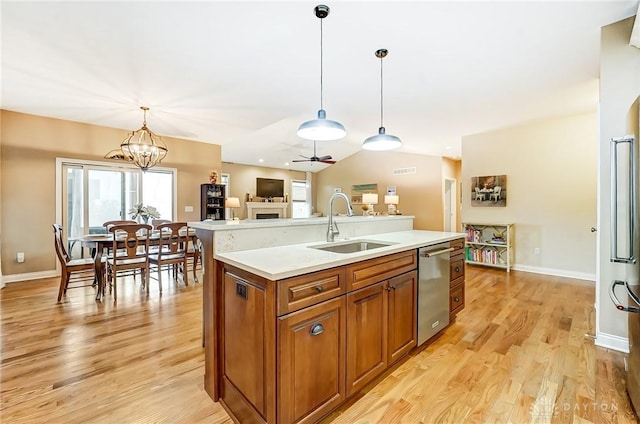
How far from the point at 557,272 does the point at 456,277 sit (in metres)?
3.32

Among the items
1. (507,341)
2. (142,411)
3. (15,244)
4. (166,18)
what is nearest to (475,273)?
(507,341)

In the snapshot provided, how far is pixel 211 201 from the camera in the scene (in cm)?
643

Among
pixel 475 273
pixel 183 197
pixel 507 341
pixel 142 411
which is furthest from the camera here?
pixel 183 197

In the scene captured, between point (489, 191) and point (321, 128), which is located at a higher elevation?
point (321, 128)

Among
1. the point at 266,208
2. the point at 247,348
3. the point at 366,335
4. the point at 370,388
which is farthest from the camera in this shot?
the point at 266,208

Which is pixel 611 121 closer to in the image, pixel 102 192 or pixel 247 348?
pixel 247 348

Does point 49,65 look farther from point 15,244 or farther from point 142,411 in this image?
point 142,411

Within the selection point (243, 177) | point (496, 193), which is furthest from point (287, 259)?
point (243, 177)

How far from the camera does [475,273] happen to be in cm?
480

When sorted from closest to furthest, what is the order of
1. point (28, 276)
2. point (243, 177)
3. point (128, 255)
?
point (128, 255), point (28, 276), point (243, 177)

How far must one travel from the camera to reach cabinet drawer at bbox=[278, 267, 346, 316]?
128 cm

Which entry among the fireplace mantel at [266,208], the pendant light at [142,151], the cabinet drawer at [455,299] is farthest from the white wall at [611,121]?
the fireplace mantel at [266,208]

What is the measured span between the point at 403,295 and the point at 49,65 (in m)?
4.17

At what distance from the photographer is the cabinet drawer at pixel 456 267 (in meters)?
2.60
